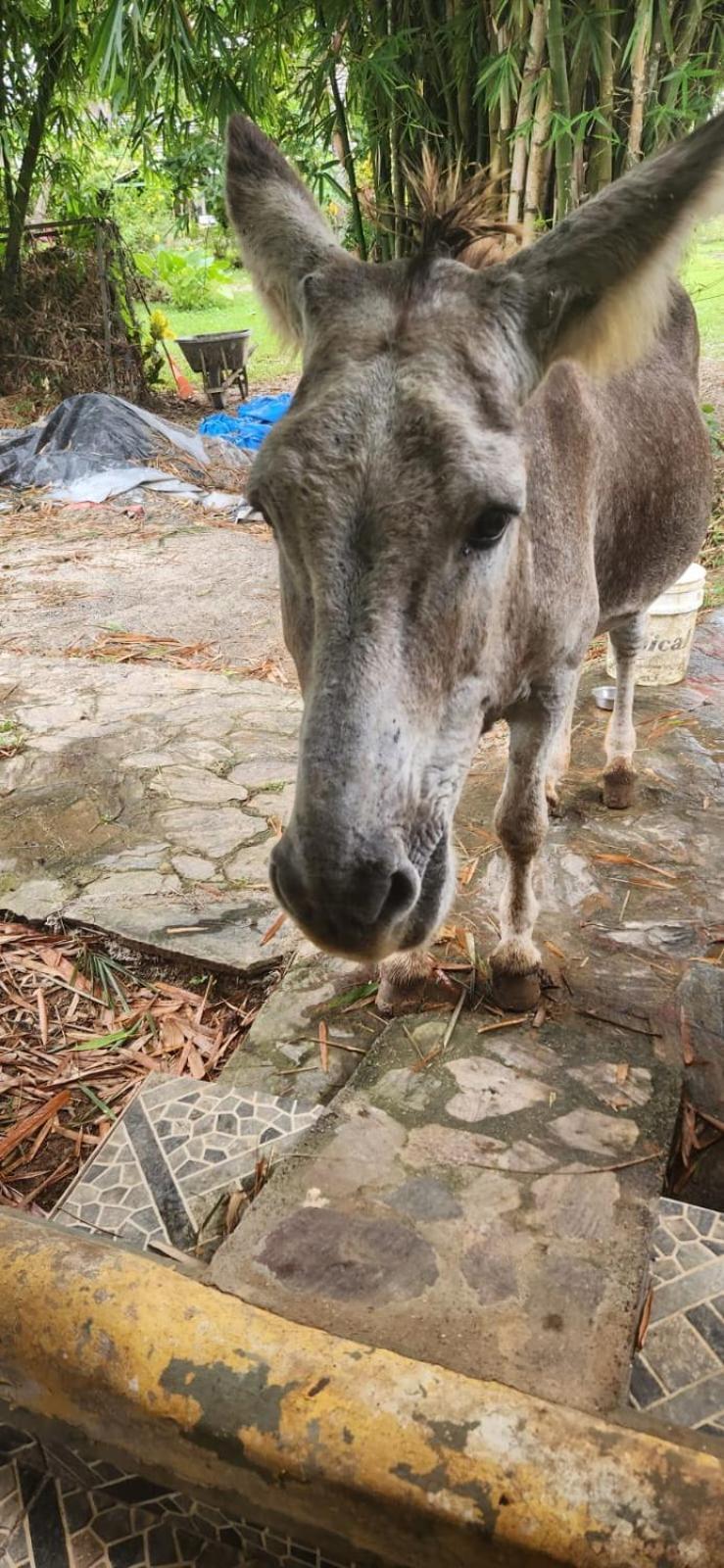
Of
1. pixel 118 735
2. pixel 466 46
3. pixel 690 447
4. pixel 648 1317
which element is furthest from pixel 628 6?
pixel 648 1317

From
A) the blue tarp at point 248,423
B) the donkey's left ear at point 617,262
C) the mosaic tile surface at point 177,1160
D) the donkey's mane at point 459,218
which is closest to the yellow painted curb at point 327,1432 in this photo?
the mosaic tile surface at point 177,1160

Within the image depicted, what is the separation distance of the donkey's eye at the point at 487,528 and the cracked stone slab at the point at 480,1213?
1.48 metres

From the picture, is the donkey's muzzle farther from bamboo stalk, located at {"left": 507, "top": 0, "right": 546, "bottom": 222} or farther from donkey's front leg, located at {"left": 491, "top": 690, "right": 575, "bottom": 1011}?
bamboo stalk, located at {"left": 507, "top": 0, "right": 546, "bottom": 222}

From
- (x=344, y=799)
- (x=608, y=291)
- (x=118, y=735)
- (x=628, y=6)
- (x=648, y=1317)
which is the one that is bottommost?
(x=648, y=1317)

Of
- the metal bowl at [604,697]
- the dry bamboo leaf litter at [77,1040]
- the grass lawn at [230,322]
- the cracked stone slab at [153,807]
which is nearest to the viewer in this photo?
the dry bamboo leaf litter at [77,1040]

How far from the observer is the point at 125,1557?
1.67 m

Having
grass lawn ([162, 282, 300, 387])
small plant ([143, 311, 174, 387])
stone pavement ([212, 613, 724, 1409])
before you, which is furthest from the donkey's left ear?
small plant ([143, 311, 174, 387])

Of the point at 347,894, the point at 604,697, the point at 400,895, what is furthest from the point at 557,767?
the point at 347,894

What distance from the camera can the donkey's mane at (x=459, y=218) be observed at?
91.0 inches

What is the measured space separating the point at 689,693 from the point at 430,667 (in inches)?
152

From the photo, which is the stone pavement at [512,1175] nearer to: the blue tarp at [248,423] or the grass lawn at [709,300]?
the blue tarp at [248,423]

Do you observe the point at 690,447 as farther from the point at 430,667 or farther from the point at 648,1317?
the point at 648,1317

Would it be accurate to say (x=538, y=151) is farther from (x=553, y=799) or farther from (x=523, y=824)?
(x=523, y=824)

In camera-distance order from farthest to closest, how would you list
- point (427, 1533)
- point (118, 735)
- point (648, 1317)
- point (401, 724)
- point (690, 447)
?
point (118, 735), point (690, 447), point (648, 1317), point (401, 724), point (427, 1533)
